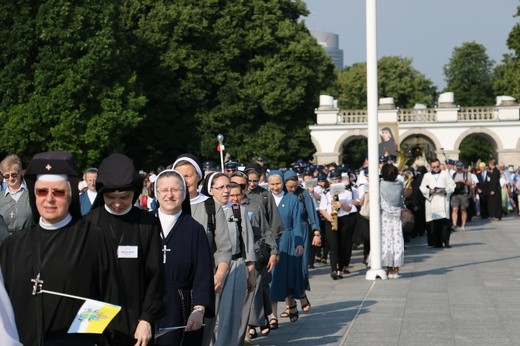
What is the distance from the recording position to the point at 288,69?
6034cm

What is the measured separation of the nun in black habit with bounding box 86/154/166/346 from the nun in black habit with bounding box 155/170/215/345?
0.73 metres

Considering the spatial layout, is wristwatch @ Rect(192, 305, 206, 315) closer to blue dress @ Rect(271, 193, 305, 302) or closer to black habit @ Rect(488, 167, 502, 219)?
blue dress @ Rect(271, 193, 305, 302)

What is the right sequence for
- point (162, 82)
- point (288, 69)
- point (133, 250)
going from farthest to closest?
point (288, 69) < point (162, 82) < point (133, 250)

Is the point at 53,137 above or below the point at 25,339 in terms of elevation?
above

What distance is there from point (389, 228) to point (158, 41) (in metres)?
37.3

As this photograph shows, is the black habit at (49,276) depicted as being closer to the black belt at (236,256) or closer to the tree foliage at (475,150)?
the black belt at (236,256)

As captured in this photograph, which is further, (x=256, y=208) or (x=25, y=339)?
(x=256, y=208)

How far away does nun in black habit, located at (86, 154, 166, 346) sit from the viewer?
280 inches

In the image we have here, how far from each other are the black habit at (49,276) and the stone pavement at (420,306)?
21.0ft

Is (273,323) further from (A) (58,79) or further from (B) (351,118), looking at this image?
(B) (351,118)

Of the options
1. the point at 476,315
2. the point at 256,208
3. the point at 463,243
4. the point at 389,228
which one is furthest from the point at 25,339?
the point at 463,243

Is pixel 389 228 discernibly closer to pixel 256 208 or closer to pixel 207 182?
pixel 256 208

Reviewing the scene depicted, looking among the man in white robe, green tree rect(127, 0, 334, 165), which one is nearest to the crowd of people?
the man in white robe

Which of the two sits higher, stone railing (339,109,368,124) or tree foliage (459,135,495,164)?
stone railing (339,109,368,124)
